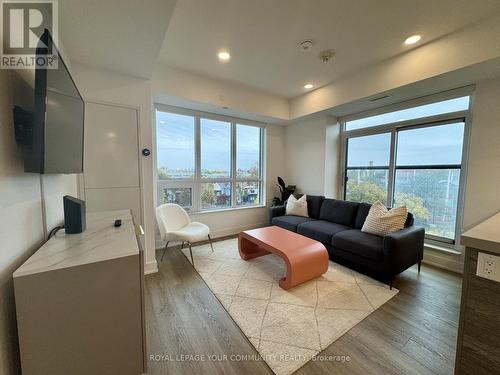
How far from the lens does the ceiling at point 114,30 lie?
1.39 meters

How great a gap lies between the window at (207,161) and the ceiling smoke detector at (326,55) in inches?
77.2

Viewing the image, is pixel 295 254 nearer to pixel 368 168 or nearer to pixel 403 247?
pixel 403 247

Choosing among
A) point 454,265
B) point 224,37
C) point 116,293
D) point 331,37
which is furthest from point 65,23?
point 454,265

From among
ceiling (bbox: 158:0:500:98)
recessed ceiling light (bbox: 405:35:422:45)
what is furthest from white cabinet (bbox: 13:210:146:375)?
recessed ceiling light (bbox: 405:35:422:45)

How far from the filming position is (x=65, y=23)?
1.54m

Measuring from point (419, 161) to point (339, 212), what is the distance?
1.37 m

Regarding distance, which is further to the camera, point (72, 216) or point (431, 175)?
point (431, 175)

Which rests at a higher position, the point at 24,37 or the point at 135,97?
the point at 135,97

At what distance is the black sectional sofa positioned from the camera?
215 centimetres

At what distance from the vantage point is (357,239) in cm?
248

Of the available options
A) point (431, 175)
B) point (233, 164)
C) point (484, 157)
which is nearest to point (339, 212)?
point (431, 175)

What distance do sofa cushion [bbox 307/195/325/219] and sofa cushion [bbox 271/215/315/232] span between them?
7.6 inches

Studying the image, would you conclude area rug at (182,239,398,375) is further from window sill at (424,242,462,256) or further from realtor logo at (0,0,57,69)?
realtor logo at (0,0,57,69)

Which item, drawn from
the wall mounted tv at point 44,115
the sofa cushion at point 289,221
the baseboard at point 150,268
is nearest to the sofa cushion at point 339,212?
the sofa cushion at point 289,221
